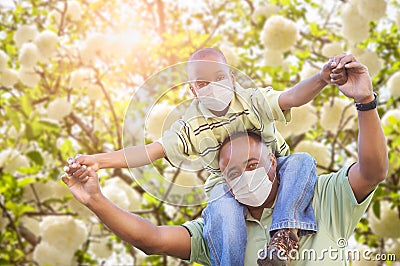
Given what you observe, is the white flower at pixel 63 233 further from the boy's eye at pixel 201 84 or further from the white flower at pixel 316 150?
the boy's eye at pixel 201 84

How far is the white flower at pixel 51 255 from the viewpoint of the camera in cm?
257

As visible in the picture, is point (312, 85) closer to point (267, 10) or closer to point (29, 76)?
point (267, 10)

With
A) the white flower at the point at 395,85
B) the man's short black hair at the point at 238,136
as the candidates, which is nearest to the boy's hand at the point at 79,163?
the man's short black hair at the point at 238,136

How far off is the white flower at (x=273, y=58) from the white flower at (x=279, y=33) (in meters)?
0.08

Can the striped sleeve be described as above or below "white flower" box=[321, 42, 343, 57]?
below

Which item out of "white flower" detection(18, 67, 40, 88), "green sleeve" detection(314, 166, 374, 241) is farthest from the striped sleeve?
"white flower" detection(18, 67, 40, 88)

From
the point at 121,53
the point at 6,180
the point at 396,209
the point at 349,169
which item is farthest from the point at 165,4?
the point at 349,169

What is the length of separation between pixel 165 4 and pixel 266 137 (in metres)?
2.89

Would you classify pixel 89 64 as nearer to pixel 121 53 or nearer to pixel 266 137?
pixel 121 53

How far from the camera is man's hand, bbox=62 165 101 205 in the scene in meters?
1.07

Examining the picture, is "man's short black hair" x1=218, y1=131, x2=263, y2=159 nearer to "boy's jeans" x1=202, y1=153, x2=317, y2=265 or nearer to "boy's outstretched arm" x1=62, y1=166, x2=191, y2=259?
"boy's jeans" x1=202, y1=153, x2=317, y2=265

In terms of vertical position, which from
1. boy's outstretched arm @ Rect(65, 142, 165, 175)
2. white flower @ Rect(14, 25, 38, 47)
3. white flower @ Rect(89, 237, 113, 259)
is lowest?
boy's outstretched arm @ Rect(65, 142, 165, 175)

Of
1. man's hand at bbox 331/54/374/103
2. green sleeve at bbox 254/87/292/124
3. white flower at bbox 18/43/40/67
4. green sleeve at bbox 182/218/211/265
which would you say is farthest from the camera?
white flower at bbox 18/43/40/67

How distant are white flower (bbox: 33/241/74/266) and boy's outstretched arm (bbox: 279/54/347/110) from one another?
169cm
